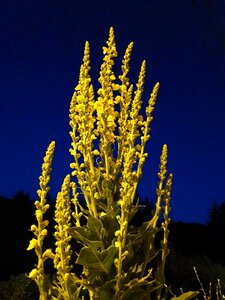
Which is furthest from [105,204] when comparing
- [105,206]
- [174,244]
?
[174,244]

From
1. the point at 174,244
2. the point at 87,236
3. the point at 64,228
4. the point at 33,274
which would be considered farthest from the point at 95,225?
the point at 174,244

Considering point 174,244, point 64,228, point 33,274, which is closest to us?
point 33,274

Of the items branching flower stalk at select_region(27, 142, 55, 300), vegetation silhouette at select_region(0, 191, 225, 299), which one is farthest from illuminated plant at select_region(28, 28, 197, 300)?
vegetation silhouette at select_region(0, 191, 225, 299)

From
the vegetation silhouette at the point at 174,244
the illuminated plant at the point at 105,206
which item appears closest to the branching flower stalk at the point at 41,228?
the illuminated plant at the point at 105,206

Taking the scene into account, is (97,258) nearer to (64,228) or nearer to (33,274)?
(64,228)

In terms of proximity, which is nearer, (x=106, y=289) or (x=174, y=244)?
(x=106, y=289)

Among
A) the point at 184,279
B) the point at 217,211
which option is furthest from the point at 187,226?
the point at 184,279

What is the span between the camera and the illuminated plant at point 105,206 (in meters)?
3.07

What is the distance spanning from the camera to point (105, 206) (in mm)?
3229

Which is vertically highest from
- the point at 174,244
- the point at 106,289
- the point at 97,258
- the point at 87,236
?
the point at 174,244

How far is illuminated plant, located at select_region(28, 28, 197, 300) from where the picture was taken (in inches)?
121

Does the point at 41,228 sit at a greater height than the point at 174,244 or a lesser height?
lesser

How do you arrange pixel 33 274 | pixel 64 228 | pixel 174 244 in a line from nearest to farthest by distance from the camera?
pixel 33 274 → pixel 64 228 → pixel 174 244

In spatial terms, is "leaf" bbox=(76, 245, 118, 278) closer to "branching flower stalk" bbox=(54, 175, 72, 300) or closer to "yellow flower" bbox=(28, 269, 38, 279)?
"branching flower stalk" bbox=(54, 175, 72, 300)
